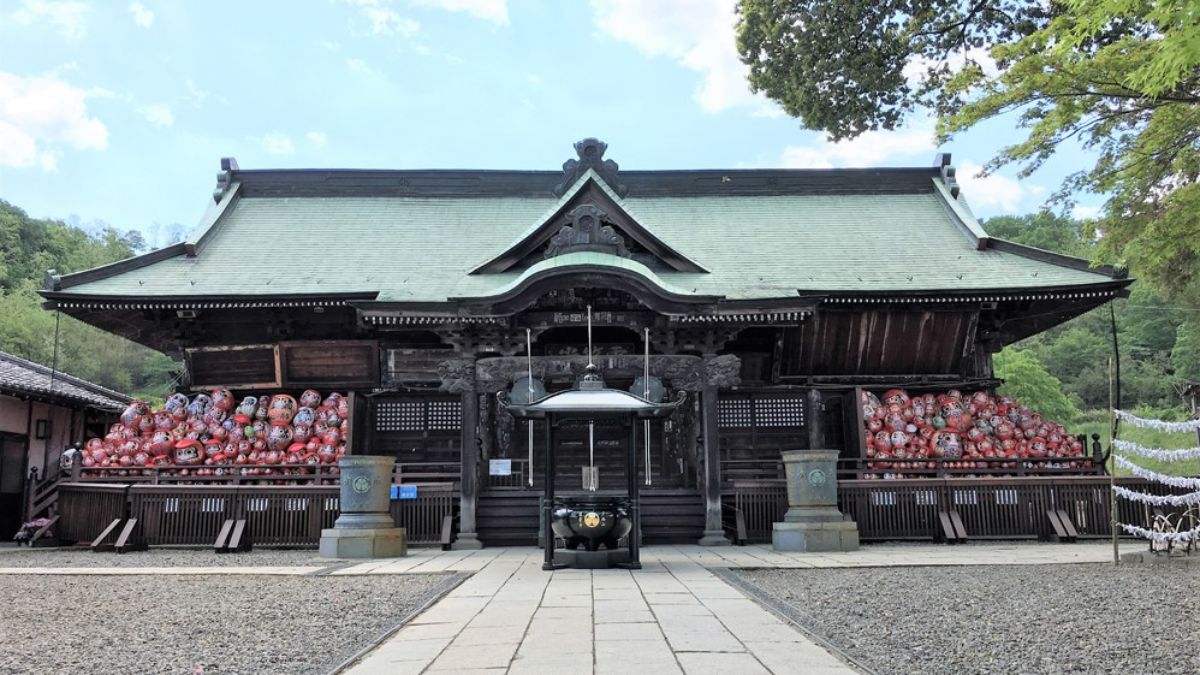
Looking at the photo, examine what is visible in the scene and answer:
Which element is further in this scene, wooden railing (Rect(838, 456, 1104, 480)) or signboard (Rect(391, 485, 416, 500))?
wooden railing (Rect(838, 456, 1104, 480))

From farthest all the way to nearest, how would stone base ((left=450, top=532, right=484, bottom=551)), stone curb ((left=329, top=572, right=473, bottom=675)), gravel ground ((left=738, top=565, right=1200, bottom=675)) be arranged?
1. stone base ((left=450, top=532, right=484, bottom=551))
2. gravel ground ((left=738, top=565, right=1200, bottom=675))
3. stone curb ((left=329, top=572, right=473, bottom=675))

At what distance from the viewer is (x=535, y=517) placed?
15.1 meters

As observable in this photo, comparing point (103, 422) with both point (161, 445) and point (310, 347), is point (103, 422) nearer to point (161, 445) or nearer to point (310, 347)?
point (161, 445)

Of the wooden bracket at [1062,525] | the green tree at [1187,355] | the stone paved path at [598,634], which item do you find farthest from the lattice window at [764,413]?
the green tree at [1187,355]

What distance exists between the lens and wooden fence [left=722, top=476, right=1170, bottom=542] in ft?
48.2

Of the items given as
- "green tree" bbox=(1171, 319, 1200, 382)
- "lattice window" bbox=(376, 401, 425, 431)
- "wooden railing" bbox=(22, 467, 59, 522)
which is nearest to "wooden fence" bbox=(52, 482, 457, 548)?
"lattice window" bbox=(376, 401, 425, 431)

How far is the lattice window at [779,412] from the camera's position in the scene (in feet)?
56.2

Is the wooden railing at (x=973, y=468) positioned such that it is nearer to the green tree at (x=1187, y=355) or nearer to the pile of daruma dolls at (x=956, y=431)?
the pile of daruma dolls at (x=956, y=431)

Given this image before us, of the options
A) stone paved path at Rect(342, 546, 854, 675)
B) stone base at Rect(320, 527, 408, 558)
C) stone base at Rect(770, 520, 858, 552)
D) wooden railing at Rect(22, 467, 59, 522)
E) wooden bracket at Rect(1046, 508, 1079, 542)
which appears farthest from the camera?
wooden railing at Rect(22, 467, 59, 522)

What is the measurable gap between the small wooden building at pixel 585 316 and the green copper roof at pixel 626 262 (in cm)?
8

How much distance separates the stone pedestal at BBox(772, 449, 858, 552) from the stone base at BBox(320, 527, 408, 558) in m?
6.49

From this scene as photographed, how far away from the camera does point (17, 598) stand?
28.2 feet

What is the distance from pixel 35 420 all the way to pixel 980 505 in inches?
886

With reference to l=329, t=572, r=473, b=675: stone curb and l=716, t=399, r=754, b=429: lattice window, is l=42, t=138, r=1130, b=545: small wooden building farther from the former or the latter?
l=329, t=572, r=473, b=675: stone curb
